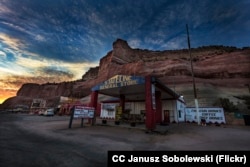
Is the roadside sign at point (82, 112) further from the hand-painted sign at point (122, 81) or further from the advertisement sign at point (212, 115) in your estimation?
the advertisement sign at point (212, 115)

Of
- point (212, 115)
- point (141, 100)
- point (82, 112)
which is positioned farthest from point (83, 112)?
point (212, 115)

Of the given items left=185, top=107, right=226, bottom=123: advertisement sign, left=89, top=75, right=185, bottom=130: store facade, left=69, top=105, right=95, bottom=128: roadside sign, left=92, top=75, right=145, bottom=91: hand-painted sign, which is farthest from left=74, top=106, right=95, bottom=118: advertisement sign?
left=185, top=107, right=226, bottom=123: advertisement sign

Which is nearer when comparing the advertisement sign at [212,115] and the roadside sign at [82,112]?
the roadside sign at [82,112]

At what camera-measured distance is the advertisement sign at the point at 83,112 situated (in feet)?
47.5

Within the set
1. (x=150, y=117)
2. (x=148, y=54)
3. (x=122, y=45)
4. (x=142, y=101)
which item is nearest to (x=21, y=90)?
(x=122, y=45)

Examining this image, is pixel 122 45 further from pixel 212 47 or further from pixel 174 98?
pixel 174 98

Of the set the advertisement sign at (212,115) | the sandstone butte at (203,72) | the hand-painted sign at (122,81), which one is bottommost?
the advertisement sign at (212,115)

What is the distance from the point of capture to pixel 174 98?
22578mm

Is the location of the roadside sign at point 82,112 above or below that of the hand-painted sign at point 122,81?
below

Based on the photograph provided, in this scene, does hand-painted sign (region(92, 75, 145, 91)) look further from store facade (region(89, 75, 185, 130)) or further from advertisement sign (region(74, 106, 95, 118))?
advertisement sign (region(74, 106, 95, 118))

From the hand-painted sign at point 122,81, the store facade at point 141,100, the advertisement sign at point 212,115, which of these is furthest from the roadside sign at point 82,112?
the advertisement sign at point 212,115

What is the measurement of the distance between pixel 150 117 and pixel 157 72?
152ft

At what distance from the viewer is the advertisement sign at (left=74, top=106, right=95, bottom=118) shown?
14474 mm

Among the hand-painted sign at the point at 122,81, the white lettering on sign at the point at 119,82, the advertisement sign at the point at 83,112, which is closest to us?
the hand-painted sign at the point at 122,81
